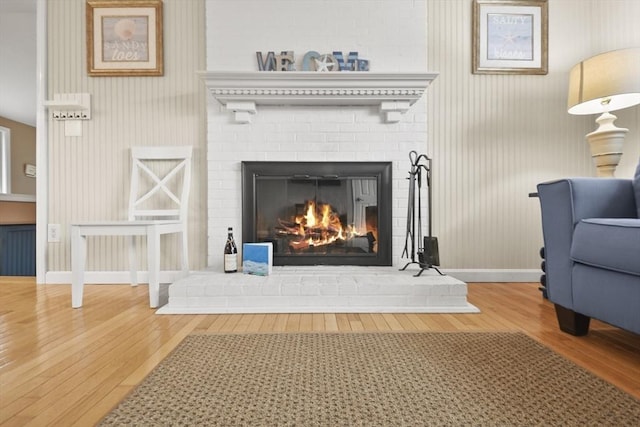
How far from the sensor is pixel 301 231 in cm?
240

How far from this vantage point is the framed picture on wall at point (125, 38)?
2.49 metres

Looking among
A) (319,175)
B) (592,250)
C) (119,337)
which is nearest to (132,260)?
(119,337)

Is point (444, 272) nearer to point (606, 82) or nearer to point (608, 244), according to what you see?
point (608, 244)

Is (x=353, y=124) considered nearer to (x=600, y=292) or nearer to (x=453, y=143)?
(x=453, y=143)

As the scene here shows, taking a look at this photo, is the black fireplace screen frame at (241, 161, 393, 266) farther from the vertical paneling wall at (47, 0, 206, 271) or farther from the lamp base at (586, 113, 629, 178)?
the lamp base at (586, 113, 629, 178)

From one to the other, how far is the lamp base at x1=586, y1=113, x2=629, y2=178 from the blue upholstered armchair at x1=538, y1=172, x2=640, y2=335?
83 centimetres

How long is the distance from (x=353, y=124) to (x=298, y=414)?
191cm

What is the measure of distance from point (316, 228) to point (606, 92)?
1.83 m

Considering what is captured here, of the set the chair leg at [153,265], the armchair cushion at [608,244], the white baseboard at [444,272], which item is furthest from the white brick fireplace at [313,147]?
the armchair cushion at [608,244]

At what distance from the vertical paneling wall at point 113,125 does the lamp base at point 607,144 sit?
250cm

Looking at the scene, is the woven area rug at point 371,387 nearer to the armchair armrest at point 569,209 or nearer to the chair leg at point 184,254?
the armchair armrest at point 569,209

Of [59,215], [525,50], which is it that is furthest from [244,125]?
[525,50]

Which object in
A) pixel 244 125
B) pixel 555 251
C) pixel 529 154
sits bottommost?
pixel 555 251

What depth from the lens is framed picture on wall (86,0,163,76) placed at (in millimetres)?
2492
